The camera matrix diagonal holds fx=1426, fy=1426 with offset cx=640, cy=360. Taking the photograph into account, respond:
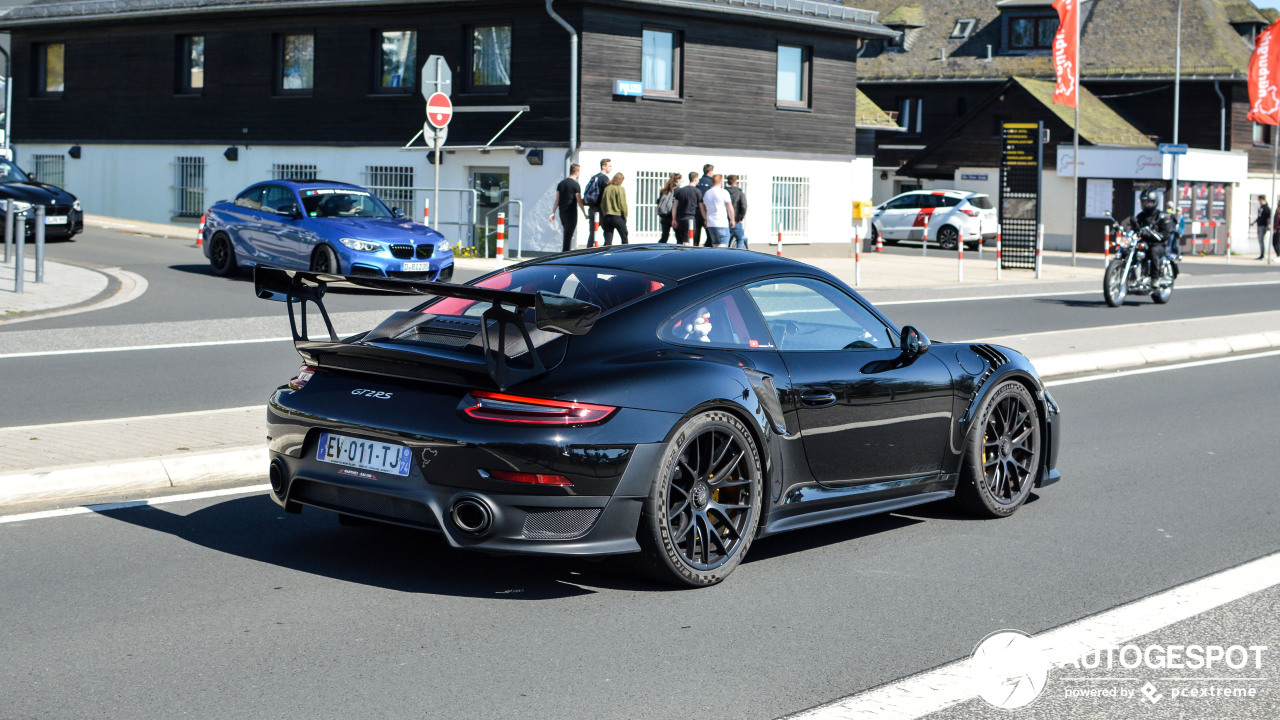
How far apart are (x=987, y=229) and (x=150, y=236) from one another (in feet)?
74.2

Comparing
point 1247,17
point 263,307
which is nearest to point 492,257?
point 263,307

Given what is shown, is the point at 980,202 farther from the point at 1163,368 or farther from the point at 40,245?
the point at 40,245

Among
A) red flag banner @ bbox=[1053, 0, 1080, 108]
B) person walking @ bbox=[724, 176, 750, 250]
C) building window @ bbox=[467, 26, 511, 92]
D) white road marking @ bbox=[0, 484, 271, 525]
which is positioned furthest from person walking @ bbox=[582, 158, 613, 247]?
white road marking @ bbox=[0, 484, 271, 525]

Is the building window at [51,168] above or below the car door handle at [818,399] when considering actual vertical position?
above

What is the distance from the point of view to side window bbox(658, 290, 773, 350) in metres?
5.82

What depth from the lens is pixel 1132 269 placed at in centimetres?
2194

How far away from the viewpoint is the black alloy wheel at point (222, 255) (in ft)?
71.2

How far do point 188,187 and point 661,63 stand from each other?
1320cm

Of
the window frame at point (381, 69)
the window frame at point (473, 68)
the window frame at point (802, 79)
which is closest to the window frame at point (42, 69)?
the window frame at point (381, 69)

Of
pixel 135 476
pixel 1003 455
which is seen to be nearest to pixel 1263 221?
pixel 1003 455

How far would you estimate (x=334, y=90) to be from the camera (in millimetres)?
33375

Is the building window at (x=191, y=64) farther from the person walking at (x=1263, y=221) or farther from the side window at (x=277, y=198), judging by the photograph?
the person walking at (x=1263, y=221)

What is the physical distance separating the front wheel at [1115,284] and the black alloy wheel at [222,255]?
13.2 meters

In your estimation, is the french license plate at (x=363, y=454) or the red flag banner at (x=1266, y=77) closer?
the french license plate at (x=363, y=454)
